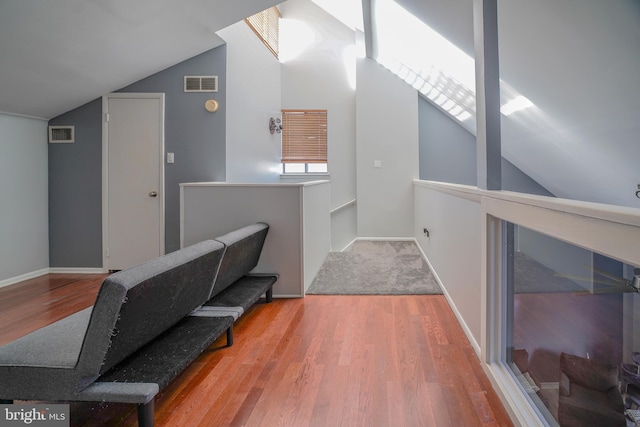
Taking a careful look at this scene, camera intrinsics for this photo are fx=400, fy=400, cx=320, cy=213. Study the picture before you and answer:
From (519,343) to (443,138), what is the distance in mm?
5154

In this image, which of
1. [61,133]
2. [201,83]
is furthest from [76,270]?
[201,83]

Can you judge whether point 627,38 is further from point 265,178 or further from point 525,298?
point 265,178

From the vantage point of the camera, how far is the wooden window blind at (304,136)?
23.3 ft

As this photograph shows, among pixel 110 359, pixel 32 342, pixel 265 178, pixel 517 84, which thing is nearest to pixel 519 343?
pixel 110 359

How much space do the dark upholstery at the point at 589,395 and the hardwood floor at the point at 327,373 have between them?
352mm

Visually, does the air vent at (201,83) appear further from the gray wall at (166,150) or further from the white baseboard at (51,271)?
the white baseboard at (51,271)

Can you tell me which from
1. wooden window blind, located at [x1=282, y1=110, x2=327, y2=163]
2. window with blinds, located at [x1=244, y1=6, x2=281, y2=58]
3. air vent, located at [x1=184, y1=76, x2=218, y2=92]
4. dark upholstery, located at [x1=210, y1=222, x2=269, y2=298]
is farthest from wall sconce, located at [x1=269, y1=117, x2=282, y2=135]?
dark upholstery, located at [x1=210, y1=222, x2=269, y2=298]

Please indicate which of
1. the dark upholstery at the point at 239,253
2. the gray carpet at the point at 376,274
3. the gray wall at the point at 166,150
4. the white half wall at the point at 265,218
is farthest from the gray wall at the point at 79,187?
the gray carpet at the point at 376,274

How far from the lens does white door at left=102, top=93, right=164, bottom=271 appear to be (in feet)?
14.5

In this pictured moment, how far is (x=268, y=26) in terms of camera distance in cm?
624

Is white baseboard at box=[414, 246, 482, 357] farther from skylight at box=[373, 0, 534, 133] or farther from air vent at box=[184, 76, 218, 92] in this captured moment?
air vent at box=[184, 76, 218, 92]

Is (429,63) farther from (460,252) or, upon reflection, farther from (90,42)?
(90,42)

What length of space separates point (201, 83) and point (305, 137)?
295 centimetres

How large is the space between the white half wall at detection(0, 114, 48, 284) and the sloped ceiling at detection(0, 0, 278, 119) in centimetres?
20
